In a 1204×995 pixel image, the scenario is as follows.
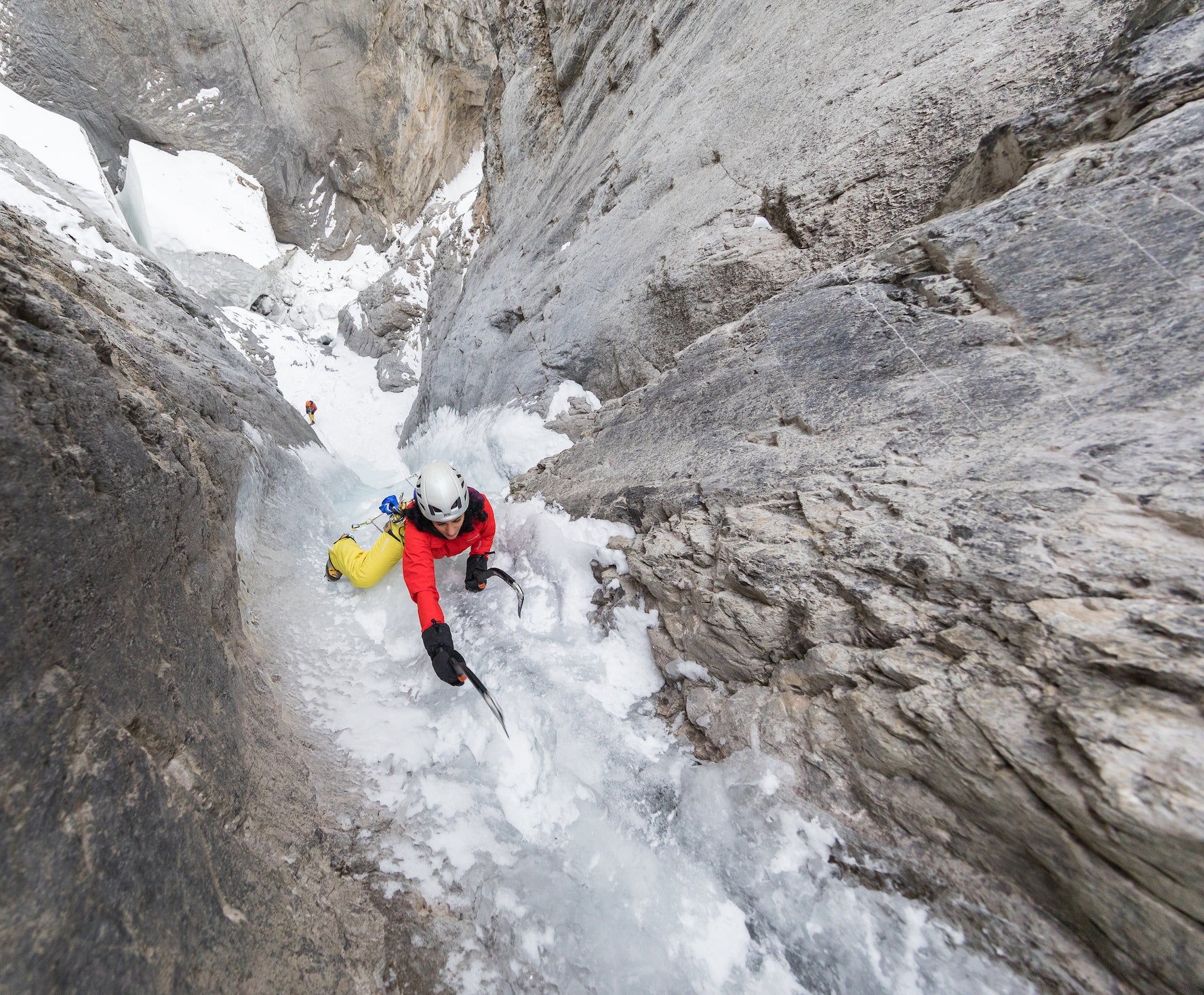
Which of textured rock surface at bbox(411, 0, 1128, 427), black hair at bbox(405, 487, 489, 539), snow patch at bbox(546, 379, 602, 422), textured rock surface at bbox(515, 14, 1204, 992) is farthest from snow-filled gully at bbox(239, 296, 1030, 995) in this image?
textured rock surface at bbox(411, 0, 1128, 427)

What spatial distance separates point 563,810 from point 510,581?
5.80ft

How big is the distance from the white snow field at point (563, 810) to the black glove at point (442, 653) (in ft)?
0.46

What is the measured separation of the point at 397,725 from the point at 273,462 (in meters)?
3.82

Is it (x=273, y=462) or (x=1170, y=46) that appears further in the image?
(x=273, y=462)

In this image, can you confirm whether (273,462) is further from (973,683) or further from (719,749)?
(973,683)

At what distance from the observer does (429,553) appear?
346 cm

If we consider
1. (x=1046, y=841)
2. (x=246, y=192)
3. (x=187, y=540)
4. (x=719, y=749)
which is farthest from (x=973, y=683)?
(x=246, y=192)

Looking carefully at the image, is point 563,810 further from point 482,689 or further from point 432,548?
point 432,548

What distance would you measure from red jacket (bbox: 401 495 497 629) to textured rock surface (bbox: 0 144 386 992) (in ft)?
3.24

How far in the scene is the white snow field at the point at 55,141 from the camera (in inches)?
302

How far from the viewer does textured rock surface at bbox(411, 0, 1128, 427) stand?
3018 mm

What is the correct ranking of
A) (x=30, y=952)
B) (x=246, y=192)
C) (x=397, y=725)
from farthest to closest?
(x=246, y=192) < (x=397, y=725) < (x=30, y=952)

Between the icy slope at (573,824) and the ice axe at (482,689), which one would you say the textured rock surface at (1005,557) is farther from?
the ice axe at (482,689)

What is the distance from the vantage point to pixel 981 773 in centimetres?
158
